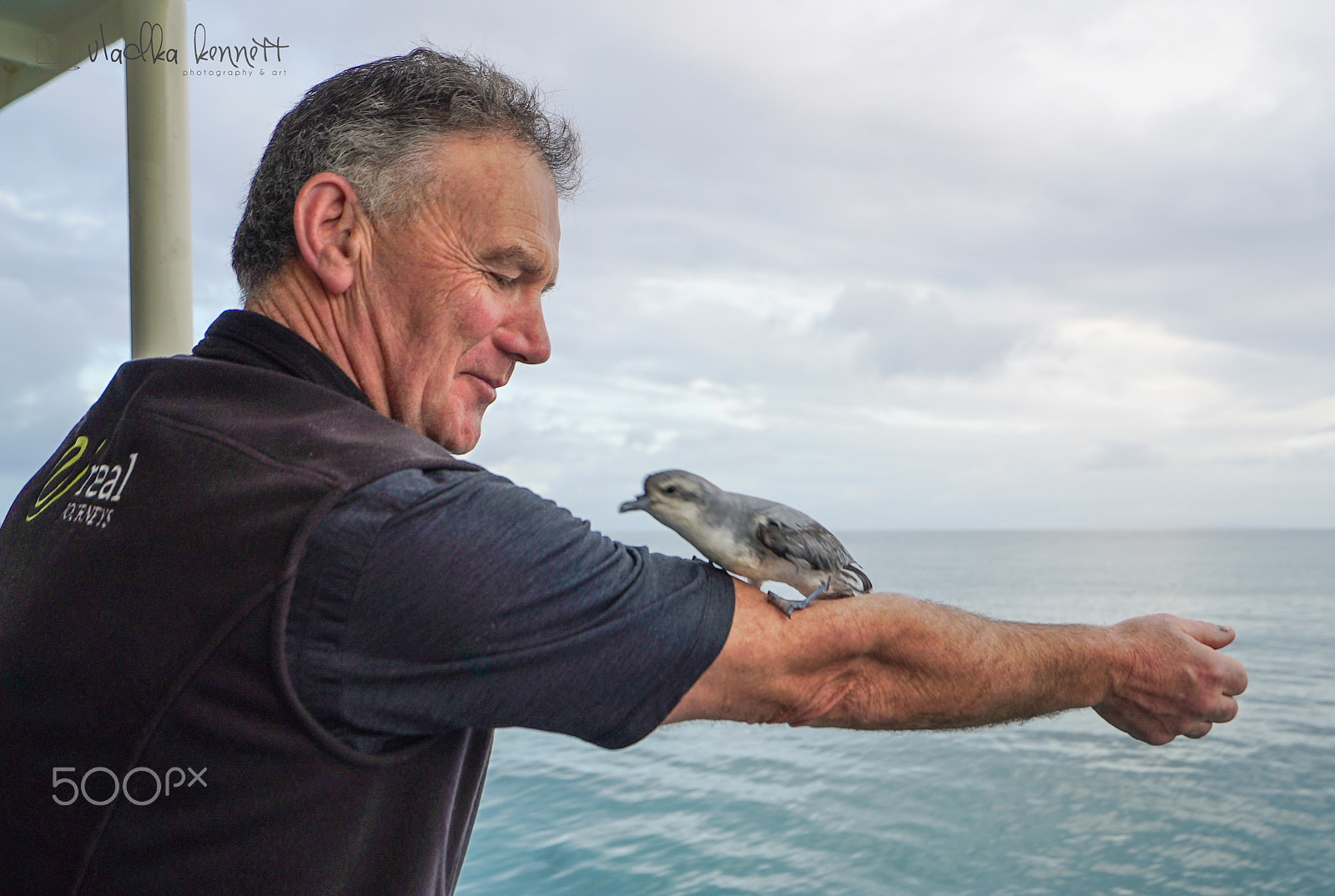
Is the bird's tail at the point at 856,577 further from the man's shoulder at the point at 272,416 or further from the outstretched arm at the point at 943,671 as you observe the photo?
the man's shoulder at the point at 272,416

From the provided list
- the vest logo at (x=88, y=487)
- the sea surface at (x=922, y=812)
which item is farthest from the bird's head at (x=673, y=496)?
the sea surface at (x=922, y=812)

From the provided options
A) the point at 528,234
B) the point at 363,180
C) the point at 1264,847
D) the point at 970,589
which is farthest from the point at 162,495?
the point at 970,589

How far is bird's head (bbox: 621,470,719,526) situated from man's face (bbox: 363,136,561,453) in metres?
0.33

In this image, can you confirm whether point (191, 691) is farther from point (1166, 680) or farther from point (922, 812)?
point (922, 812)

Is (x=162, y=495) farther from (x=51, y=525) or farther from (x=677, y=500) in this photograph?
(x=677, y=500)

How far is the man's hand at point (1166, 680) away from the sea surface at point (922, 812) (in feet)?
14.8

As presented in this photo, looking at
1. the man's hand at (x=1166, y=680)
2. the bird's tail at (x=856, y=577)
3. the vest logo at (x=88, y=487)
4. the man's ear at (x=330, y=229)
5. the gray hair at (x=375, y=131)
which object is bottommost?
the man's hand at (x=1166, y=680)

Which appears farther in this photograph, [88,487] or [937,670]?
[937,670]

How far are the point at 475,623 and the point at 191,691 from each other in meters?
0.34

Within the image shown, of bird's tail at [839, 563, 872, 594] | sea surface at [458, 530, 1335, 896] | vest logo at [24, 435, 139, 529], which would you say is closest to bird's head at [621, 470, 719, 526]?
bird's tail at [839, 563, 872, 594]

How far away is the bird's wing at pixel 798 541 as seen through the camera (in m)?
1.59

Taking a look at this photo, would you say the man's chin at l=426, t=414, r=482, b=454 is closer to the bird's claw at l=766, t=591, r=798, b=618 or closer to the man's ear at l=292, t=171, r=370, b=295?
the man's ear at l=292, t=171, r=370, b=295

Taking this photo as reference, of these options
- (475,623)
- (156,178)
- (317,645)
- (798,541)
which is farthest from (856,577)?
(156,178)

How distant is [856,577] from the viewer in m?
1.73
